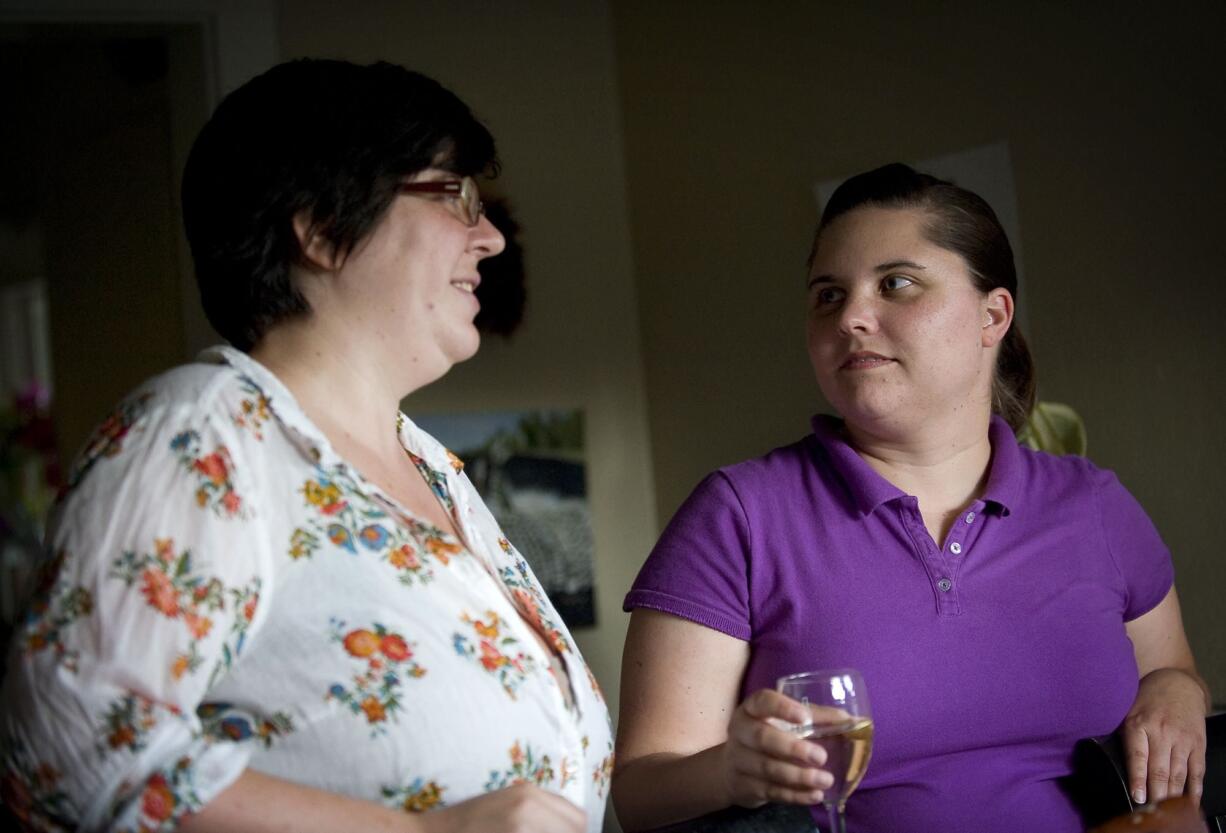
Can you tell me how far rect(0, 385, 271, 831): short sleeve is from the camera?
0.91m

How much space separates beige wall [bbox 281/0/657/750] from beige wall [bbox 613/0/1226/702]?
0.07m

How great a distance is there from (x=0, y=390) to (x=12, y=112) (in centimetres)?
434

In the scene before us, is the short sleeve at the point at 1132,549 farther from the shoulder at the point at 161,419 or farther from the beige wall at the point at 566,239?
the beige wall at the point at 566,239

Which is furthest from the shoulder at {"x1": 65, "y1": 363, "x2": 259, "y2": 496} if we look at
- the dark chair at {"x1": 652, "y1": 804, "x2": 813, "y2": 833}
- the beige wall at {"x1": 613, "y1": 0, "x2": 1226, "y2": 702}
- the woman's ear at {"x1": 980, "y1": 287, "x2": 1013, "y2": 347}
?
the beige wall at {"x1": 613, "y1": 0, "x2": 1226, "y2": 702}

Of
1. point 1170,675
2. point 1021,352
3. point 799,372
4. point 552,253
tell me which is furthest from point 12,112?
point 1170,675

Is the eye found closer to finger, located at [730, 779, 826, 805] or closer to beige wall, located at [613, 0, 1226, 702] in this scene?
finger, located at [730, 779, 826, 805]

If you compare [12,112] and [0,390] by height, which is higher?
[12,112]

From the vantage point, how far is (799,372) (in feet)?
10.3

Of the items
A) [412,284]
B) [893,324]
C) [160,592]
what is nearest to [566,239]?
[893,324]

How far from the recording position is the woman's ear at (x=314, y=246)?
117 cm

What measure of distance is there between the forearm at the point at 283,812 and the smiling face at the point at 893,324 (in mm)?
941

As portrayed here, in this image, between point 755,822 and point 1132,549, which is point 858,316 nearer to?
point 1132,549

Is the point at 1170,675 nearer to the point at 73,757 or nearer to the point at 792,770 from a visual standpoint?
the point at 792,770

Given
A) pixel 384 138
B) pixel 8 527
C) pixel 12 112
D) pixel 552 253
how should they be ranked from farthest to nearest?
pixel 8 527, pixel 12 112, pixel 552 253, pixel 384 138
